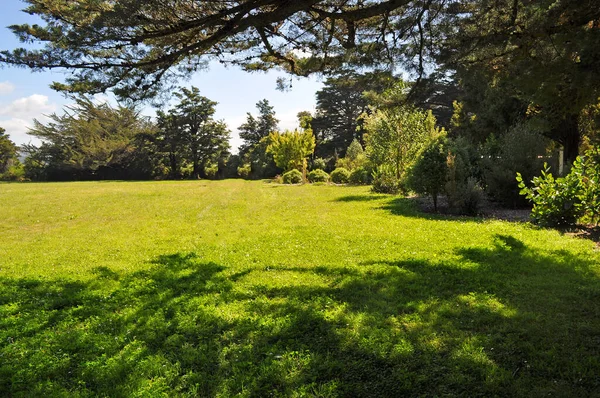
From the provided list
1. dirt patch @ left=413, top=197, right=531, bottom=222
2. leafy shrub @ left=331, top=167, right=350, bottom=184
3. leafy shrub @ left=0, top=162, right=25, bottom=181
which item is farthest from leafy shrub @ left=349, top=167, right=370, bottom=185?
leafy shrub @ left=0, top=162, right=25, bottom=181

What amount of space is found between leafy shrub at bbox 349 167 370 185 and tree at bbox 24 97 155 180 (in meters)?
26.6

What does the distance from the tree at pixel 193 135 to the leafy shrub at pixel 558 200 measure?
38.8 metres

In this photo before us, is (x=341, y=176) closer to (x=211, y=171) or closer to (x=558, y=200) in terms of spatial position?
(x=558, y=200)

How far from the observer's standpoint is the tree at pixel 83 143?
39719 millimetres

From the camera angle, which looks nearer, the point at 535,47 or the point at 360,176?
the point at 535,47

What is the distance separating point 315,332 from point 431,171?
837 centimetres

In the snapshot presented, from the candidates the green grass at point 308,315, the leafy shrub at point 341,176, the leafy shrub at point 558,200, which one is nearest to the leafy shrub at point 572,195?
the leafy shrub at point 558,200

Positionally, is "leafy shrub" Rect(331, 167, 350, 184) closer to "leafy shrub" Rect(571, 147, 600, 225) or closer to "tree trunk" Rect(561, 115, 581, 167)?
"tree trunk" Rect(561, 115, 581, 167)

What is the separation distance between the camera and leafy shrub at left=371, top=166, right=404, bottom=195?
1623 cm

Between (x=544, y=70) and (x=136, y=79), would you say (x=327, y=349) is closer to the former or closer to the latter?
(x=544, y=70)

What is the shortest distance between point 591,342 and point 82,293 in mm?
5567

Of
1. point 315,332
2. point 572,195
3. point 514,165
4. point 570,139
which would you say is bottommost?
point 315,332

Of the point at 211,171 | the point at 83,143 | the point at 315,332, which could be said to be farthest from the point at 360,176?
the point at 83,143

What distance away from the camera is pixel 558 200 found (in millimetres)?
7758
